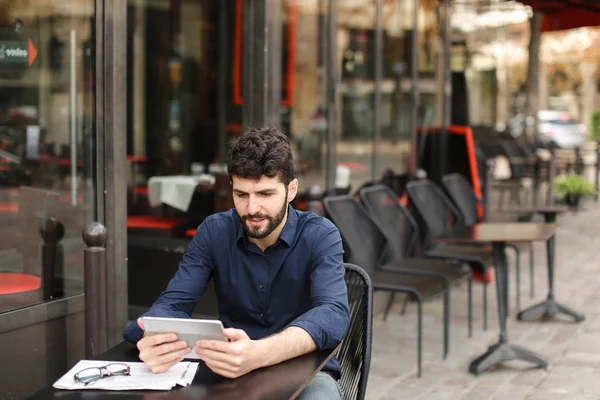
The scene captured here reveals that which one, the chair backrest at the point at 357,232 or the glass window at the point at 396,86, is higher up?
the glass window at the point at 396,86

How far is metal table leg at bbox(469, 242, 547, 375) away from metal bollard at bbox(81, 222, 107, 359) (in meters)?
2.36

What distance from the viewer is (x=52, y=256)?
435cm

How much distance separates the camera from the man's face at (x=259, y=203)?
8.91ft

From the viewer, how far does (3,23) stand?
4262 millimetres

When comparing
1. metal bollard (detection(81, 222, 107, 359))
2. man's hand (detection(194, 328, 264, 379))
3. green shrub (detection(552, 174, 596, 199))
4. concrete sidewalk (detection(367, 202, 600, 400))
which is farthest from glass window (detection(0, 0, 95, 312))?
green shrub (detection(552, 174, 596, 199))

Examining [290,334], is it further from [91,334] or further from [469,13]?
[469,13]

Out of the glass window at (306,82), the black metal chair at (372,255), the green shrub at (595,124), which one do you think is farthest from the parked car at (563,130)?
the black metal chair at (372,255)

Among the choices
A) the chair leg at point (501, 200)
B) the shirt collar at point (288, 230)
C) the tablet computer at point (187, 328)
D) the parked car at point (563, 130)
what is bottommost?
the chair leg at point (501, 200)

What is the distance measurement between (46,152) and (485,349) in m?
3.05

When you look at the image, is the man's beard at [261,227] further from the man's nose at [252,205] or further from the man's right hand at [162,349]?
the man's right hand at [162,349]

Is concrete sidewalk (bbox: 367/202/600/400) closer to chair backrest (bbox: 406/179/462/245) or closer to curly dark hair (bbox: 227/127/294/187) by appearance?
chair backrest (bbox: 406/179/462/245)

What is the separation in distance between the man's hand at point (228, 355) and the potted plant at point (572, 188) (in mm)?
11344

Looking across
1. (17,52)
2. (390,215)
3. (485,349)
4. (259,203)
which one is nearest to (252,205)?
(259,203)

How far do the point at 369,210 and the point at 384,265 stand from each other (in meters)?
0.39
